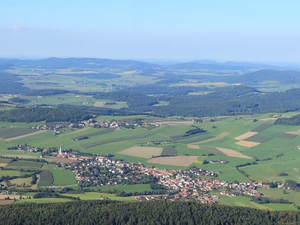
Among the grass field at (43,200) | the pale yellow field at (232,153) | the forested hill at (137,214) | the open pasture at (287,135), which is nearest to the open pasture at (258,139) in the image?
the open pasture at (287,135)

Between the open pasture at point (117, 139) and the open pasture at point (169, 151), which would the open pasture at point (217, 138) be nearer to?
the open pasture at point (169, 151)

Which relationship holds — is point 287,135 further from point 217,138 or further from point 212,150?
point 212,150

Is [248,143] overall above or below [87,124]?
below

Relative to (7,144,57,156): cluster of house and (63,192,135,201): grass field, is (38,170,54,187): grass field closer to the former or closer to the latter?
(63,192,135,201): grass field

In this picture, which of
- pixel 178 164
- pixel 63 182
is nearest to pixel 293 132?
pixel 178 164

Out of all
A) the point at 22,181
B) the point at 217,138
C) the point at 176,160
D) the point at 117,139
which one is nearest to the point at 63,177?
the point at 22,181

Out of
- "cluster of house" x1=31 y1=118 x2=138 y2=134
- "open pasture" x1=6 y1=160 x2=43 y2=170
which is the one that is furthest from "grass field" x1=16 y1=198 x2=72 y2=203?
"cluster of house" x1=31 y1=118 x2=138 y2=134

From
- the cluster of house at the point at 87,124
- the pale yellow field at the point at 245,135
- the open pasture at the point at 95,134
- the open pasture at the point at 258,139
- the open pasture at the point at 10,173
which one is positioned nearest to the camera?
the open pasture at the point at 10,173
